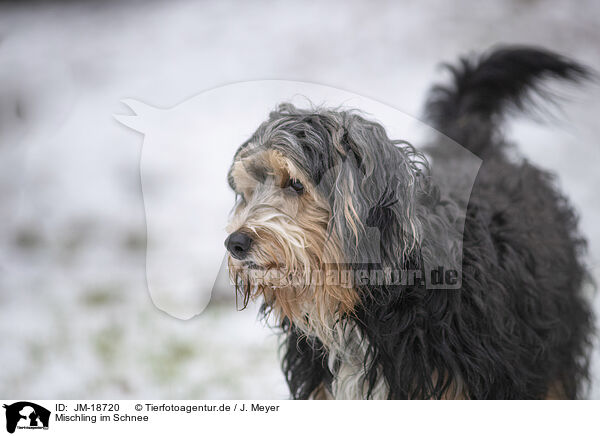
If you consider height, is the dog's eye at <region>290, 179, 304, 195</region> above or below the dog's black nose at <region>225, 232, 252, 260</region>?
above

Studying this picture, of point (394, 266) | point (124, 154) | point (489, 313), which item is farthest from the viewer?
point (124, 154)

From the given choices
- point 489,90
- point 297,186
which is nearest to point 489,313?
point 297,186

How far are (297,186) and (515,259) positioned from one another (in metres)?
0.70

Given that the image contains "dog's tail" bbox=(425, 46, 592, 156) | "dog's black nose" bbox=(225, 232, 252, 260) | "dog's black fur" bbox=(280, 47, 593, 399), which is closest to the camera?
"dog's black nose" bbox=(225, 232, 252, 260)

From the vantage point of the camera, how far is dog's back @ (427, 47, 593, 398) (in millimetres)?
1332

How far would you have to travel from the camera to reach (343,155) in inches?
44.7

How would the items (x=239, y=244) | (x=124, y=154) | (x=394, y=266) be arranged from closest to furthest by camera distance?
(x=239, y=244) < (x=394, y=266) < (x=124, y=154)

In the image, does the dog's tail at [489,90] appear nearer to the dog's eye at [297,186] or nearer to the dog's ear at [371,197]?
the dog's ear at [371,197]

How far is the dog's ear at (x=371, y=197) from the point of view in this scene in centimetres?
112
